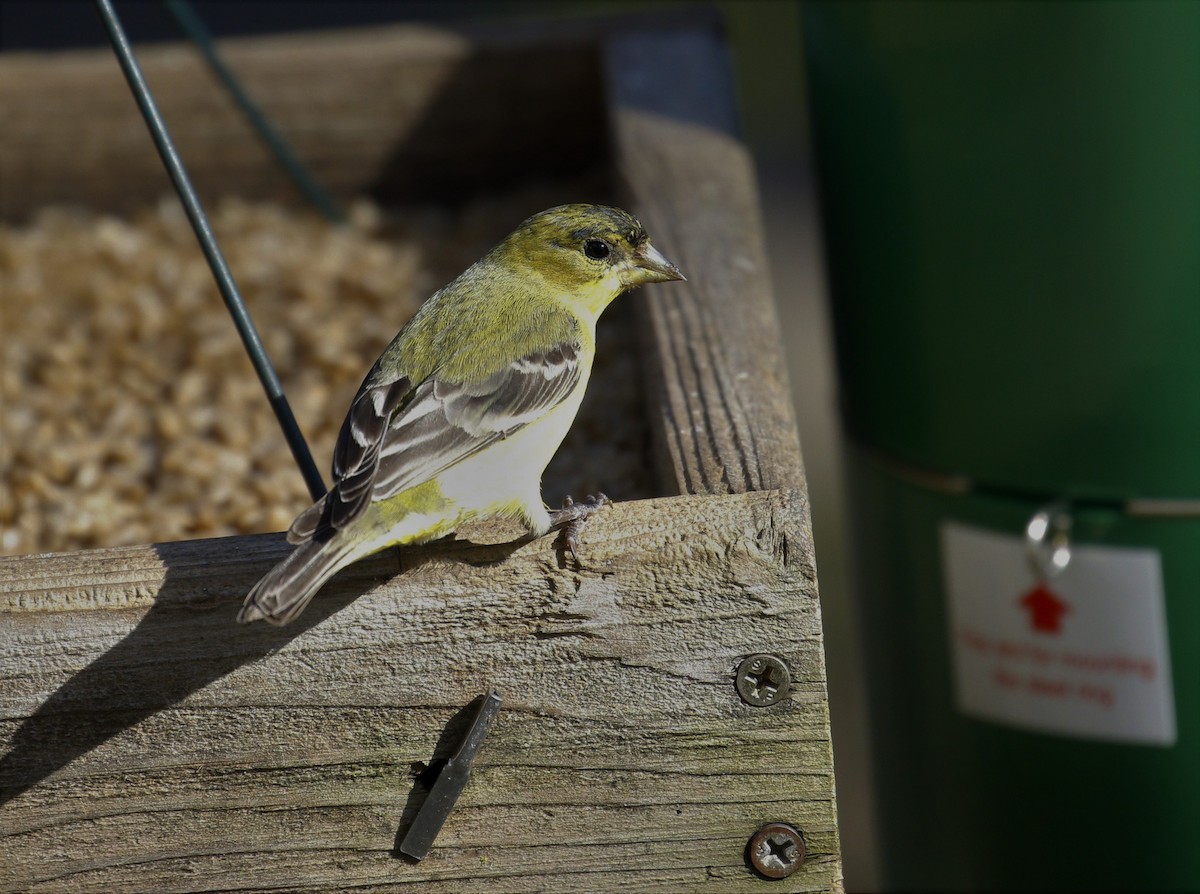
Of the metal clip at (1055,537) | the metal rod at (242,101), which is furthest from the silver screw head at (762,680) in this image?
the metal rod at (242,101)

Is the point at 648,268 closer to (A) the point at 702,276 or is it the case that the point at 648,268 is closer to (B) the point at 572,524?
(A) the point at 702,276

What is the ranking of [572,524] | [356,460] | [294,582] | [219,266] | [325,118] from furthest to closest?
1. [325,118]
2. [219,266]
3. [356,460]
4. [572,524]
5. [294,582]

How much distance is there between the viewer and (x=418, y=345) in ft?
7.08

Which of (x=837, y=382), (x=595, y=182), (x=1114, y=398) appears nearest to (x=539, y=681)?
(x=1114, y=398)

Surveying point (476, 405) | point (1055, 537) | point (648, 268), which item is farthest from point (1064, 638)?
point (476, 405)

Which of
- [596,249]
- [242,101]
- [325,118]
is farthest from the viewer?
[325,118]

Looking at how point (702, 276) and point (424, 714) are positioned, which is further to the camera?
point (702, 276)

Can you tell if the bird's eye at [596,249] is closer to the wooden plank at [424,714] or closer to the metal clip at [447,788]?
the wooden plank at [424,714]

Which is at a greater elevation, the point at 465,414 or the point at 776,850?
the point at 465,414

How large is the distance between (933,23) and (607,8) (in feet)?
23.1

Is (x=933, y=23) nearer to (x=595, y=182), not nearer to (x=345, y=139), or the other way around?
(x=595, y=182)

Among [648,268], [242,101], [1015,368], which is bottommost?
[1015,368]

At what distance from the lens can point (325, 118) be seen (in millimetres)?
3904

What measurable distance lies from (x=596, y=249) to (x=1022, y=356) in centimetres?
86
